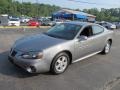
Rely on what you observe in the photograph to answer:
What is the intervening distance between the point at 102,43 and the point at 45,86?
3.42 meters

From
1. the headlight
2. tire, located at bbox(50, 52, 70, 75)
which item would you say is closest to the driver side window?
tire, located at bbox(50, 52, 70, 75)

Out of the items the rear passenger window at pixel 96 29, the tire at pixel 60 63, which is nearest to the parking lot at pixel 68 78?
the tire at pixel 60 63

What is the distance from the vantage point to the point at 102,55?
773 cm

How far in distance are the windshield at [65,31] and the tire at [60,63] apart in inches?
26.1

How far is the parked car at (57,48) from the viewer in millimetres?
4930

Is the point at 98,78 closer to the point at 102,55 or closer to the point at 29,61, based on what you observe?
the point at 29,61

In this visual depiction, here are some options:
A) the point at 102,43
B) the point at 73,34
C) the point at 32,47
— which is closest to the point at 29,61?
the point at 32,47

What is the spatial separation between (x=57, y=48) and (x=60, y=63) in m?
0.44

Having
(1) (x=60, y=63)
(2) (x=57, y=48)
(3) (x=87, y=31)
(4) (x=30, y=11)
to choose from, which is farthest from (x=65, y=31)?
(4) (x=30, y=11)

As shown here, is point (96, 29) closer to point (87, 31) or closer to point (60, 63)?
point (87, 31)

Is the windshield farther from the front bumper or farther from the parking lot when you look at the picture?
the front bumper

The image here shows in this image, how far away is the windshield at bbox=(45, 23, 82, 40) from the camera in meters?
6.01

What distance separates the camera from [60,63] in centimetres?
538

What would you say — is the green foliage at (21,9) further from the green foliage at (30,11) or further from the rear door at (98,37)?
the rear door at (98,37)
